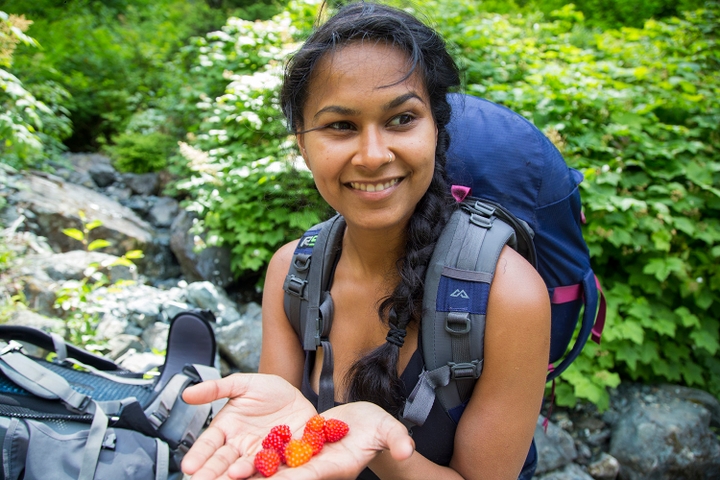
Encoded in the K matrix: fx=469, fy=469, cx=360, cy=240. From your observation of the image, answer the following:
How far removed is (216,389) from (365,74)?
3.39 feet

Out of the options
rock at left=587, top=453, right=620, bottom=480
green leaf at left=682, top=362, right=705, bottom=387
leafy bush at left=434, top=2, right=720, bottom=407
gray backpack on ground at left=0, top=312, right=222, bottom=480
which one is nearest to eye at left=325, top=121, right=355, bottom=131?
gray backpack on ground at left=0, top=312, right=222, bottom=480

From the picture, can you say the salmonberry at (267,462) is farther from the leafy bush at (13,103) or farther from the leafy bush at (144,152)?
the leafy bush at (144,152)

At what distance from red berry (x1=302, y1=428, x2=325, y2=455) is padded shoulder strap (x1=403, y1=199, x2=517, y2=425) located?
0.83ft

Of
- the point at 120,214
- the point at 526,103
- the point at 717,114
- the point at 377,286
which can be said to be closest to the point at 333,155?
the point at 377,286

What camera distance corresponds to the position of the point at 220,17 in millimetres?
10789

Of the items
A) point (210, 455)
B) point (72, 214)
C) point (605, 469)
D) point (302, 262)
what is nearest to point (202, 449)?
point (210, 455)

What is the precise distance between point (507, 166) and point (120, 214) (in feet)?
18.7

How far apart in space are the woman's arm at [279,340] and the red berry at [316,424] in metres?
0.43

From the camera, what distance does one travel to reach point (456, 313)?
1.36 m

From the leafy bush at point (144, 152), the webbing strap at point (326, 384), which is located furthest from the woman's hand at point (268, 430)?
the leafy bush at point (144, 152)

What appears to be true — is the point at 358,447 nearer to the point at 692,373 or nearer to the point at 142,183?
the point at 692,373

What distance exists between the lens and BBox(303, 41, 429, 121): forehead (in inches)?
56.1

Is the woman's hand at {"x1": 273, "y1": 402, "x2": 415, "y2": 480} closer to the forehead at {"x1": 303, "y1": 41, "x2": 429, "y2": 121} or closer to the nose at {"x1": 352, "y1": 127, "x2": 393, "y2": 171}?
the nose at {"x1": 352, "y1": 127, "x2": 393, "y2": 171}

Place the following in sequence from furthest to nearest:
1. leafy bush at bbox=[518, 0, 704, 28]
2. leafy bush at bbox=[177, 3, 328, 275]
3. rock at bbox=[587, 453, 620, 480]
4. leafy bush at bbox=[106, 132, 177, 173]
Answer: leafy bush at bbox=[518, 0, 704, 28] < leafy bush at bbox=[106, 132, 177, 173] < leafy bush at bbox=[177, 3, 328, 275] < rock at bbox=[587, 453, 620, 480]
